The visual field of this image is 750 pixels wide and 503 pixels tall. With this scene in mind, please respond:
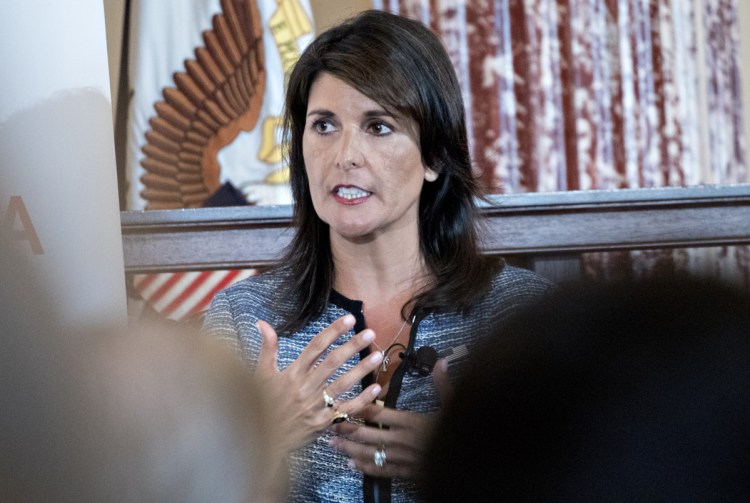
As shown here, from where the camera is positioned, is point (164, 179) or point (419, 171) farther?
point (164, 179)

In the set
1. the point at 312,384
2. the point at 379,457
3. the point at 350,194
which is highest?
the point at 350,194

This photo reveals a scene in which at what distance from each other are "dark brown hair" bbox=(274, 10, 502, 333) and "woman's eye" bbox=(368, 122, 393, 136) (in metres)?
0.04

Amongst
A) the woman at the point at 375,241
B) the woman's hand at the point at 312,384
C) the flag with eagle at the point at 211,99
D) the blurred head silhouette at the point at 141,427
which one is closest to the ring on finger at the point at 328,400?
the woman's hand at the point at 312,384

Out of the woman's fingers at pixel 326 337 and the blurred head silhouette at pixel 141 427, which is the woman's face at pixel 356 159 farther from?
the blurred head silhouette at pixel 141 427

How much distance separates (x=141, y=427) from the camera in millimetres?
473

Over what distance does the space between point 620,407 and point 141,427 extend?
0.77 feet

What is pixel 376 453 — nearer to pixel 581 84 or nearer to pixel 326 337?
pixel 326 337

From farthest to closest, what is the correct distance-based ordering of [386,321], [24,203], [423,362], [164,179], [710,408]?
[164,179], [386,321], [423,362], [24,203], [710,408]

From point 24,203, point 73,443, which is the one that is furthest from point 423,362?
point 73,443

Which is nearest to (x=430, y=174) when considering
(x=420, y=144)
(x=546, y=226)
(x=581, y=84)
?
(x=420, y=144)

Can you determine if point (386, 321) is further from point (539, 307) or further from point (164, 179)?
point (164, 179)

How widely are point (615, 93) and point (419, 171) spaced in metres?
1.96

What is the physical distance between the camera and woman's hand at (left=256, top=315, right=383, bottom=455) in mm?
1312

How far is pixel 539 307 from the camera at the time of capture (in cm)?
47
